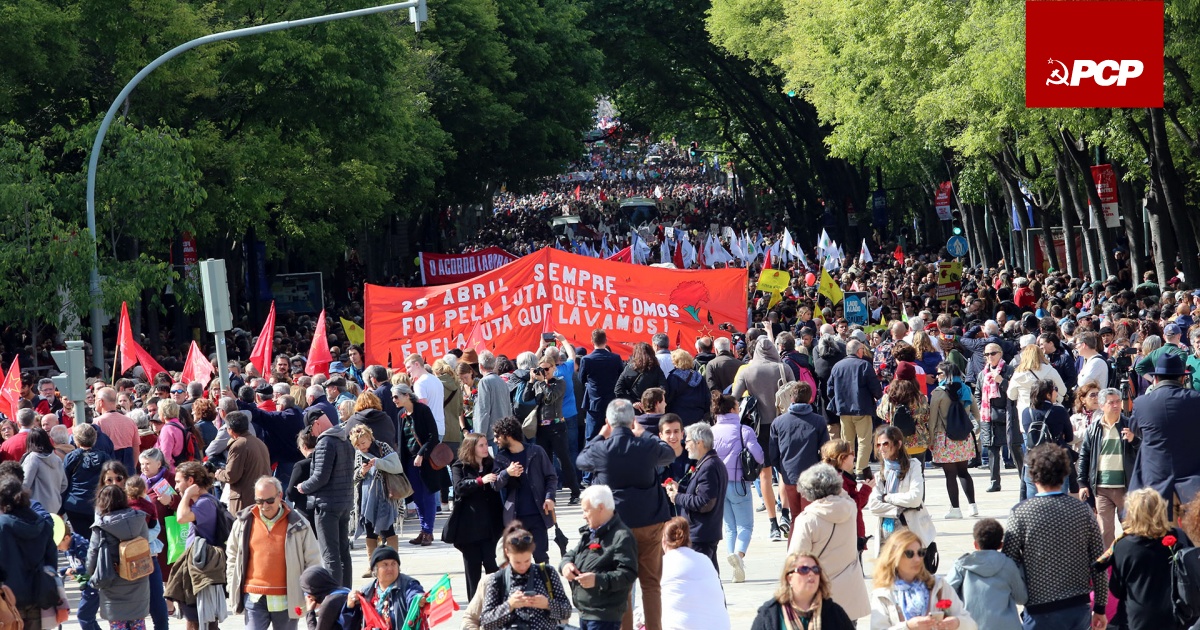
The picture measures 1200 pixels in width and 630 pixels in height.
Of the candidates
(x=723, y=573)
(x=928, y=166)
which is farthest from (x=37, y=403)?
(x=928, y=166)

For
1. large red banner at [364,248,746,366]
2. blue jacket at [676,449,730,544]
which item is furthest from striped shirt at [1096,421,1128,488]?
large red banner at [364,248,746,366]

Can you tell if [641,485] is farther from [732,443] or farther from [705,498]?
[732,443]

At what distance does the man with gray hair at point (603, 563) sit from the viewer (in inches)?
360

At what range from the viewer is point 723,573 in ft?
43.3

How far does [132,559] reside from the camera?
10688mm

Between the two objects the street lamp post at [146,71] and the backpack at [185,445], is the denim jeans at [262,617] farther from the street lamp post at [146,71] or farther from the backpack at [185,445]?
the street lamp post at [146,71]

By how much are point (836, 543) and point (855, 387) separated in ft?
21.2

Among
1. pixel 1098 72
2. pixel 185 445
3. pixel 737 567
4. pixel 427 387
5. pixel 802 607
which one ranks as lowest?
pixel 737 567

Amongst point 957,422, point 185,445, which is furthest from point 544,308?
point 957,422

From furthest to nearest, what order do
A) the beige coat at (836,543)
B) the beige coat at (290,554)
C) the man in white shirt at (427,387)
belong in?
the man in white shirt at (427,387) → the beige coat at (290,554) → the beige coat at (836,543)

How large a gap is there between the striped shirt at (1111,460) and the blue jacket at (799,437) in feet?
6.32

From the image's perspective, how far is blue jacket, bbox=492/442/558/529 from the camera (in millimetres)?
11055

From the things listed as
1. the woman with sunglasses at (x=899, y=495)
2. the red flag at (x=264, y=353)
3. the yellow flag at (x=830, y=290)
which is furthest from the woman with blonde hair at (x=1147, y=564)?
the yellow flag at (x=830, y=290)

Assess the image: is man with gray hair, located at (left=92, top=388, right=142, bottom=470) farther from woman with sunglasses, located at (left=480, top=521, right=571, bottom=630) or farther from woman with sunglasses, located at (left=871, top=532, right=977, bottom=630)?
woman with sunglasses, located at (left=871, top=532, right=977, bottom=630)
